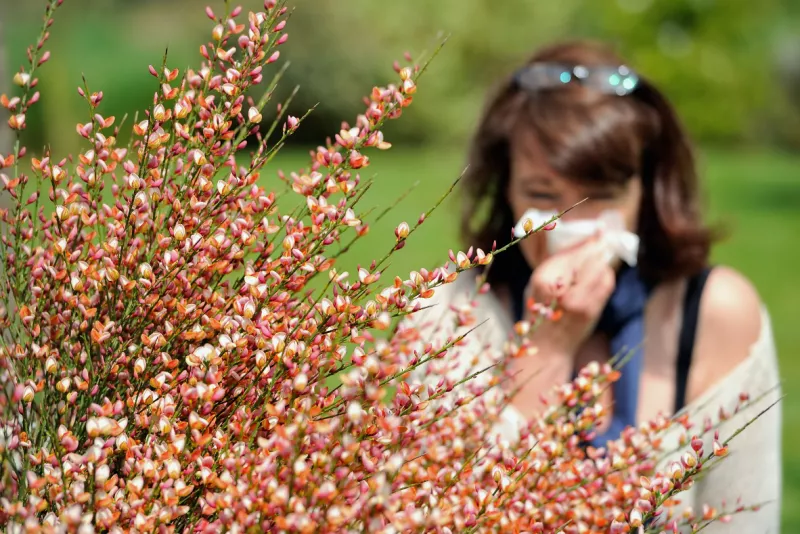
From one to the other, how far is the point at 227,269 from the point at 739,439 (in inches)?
60.5

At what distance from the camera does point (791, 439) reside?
5473mm

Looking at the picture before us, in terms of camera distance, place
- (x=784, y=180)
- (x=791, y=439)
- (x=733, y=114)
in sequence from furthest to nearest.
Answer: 1. (x=733, y=114)
2. (x=784, y=180)
3. (x=791, y=439)

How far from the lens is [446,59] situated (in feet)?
94.8

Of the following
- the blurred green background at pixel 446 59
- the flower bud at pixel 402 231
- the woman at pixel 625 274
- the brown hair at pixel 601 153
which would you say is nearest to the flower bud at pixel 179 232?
the flower bud at pixel 402 231

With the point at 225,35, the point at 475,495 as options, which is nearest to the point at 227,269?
the point at 225,35

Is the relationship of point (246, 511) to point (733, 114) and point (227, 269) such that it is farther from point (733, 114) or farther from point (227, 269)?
point (733, 114)

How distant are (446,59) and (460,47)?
1.28 m

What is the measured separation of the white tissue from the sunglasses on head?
0.40 metres

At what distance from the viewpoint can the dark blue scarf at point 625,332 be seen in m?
2.48

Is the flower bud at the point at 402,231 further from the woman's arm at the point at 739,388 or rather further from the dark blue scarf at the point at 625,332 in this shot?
the dark blue scarf at the point at 625,332

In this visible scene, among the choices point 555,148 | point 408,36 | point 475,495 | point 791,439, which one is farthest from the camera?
point 408,36

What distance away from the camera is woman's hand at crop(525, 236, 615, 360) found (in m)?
2.36

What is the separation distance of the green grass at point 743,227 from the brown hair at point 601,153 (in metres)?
0.31

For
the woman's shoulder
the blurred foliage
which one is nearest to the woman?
the woman's shoulder
